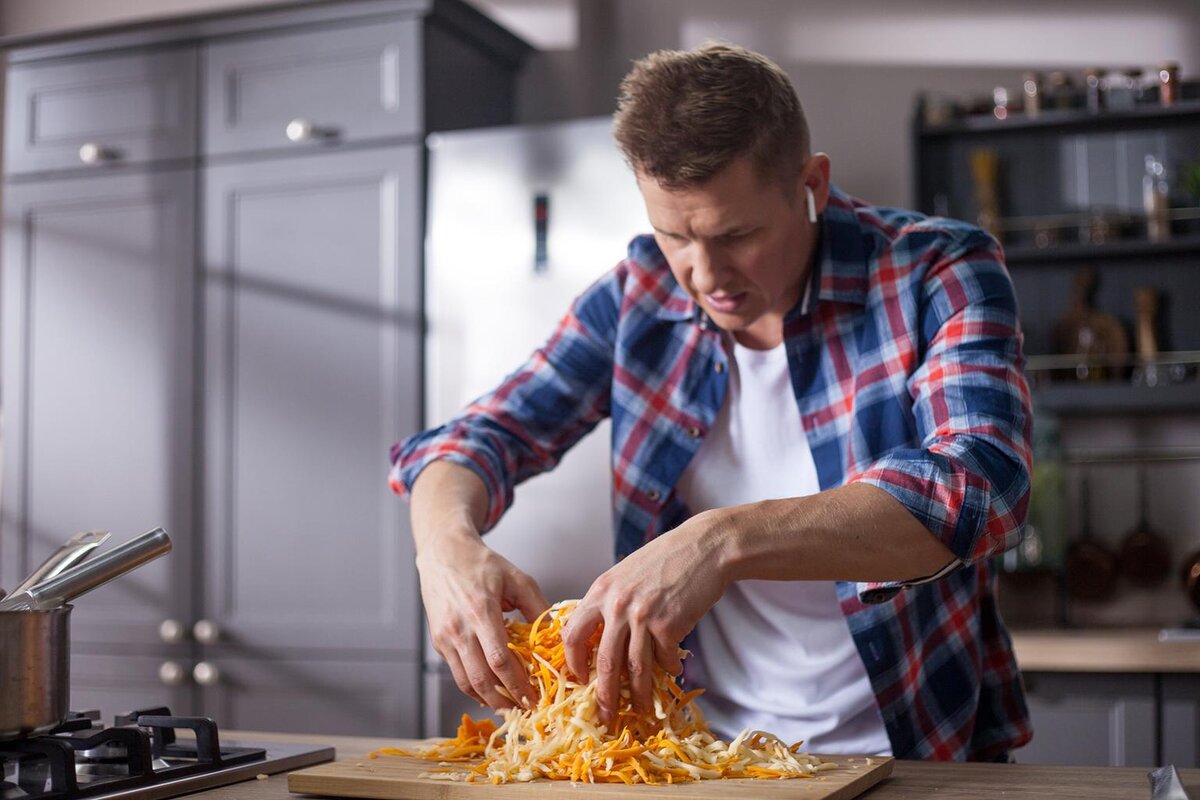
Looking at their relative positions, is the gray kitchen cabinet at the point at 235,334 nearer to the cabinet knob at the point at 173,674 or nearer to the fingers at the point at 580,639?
the cabinet knob at the point at 173,674

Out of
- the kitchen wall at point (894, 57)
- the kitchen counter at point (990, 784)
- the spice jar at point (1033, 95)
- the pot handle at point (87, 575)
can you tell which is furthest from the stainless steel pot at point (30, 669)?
the spice jar at point (1033, 95)

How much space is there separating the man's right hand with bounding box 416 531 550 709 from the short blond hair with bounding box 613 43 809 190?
16.6 inches

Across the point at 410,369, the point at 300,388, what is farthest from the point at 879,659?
the point at 300,388

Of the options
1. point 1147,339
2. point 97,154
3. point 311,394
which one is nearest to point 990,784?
point 1147,339

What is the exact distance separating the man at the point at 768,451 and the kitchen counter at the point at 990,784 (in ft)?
0.55

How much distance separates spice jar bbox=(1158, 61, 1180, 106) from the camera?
116 inches

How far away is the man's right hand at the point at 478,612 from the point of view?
1.28 m

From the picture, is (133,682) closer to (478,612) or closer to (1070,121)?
(478,612)

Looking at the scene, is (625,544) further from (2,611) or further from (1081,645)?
(1081,645)

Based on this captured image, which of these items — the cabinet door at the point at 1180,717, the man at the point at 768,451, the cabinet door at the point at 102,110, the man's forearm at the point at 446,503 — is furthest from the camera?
the cabinet door at the point at 102,110

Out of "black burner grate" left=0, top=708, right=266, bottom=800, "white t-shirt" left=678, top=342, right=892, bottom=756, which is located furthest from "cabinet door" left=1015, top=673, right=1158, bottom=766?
"black burner grate" left=0, top=708, right=266, bottom=800

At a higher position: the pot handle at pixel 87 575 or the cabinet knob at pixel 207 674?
the pot handle at pixel 87 575

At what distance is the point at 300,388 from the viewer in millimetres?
3092

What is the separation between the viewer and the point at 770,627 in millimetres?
1541
